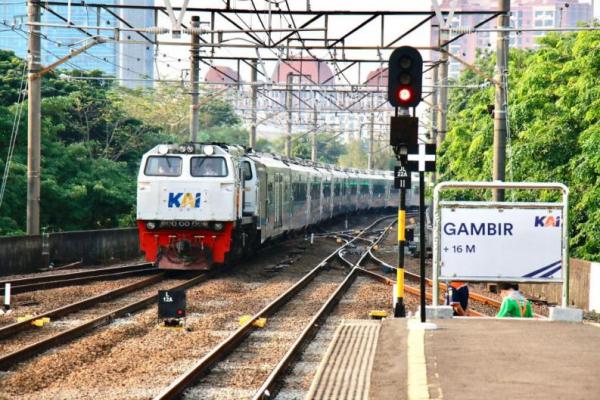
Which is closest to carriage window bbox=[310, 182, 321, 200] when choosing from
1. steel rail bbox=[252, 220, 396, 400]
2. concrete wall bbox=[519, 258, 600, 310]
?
steel rail bbox=[252, 220, 396, 400]

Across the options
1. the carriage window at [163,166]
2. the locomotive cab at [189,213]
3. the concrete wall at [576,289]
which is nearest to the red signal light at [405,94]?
the concrete wall at [576,289]

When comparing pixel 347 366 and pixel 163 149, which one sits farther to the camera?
pixel 163 149

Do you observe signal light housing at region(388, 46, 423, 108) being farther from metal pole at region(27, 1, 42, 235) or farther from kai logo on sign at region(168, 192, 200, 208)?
metal pole at region(27, 1, 42, 235)

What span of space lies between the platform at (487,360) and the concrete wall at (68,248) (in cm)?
1342

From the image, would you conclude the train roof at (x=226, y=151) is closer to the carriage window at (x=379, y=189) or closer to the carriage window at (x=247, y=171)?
the carriage window at (x=247, y=171)

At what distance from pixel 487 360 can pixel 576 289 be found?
39.7 feet

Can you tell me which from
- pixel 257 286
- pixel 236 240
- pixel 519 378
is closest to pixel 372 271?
pixel 236 240

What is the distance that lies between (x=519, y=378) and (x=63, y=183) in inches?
1098

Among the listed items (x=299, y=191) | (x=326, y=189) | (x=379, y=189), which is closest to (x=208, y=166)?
(x=299, y=191)

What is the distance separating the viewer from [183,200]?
24.7m

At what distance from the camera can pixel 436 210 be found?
13.6 metres

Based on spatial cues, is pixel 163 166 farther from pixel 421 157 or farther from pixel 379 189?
pixel 379 189

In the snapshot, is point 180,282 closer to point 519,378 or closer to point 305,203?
point 519,378

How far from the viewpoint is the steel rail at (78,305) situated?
48.9 ft
